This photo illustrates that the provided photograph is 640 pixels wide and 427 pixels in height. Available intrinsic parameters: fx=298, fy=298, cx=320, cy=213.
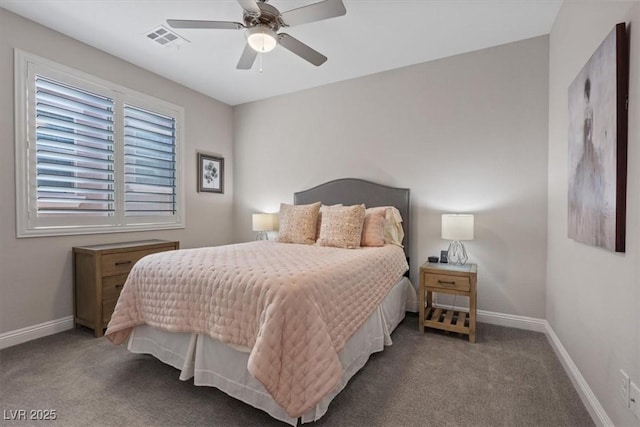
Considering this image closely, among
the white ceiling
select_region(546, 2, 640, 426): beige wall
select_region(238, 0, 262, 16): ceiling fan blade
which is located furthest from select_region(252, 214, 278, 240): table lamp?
select_region(546, 2, 640, 426): beige wall

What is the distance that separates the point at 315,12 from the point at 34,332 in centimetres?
347

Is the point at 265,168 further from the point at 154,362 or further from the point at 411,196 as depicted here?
the point at 154,362

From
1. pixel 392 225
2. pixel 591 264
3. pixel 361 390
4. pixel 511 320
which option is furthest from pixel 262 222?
pixel 591 264

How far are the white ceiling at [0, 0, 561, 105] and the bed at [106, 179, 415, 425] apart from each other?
199cm

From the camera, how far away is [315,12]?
199 centimetres

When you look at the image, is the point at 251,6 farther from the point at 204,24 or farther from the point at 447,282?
the point at 447,282

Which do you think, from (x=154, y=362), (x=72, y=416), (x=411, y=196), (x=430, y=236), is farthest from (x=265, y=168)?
(x=72, y=416)

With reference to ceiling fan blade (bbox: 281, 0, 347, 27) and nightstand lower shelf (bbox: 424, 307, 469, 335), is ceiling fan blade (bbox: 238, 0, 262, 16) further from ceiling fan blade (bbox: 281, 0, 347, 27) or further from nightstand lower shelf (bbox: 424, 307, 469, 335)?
nightstand lower shelf (bbox: 424, 307, 469, 335)

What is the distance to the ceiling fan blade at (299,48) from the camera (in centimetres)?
227

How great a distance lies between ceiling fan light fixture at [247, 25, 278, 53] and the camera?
6.99ft

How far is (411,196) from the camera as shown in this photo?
335 cm

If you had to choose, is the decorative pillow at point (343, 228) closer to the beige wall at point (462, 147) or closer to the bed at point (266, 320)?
the bed at point (266, 320)

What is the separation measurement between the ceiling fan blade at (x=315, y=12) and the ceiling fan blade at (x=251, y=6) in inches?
6.9

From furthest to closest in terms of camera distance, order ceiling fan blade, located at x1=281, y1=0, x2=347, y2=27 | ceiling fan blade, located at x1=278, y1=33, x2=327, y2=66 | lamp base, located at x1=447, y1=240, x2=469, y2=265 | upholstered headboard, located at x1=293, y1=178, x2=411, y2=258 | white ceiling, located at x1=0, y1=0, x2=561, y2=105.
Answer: upholstered headboard, located at x1=293, y1=178, x2=411, y2=258 < lamp base, located at x1=447, y1=240, x2=469, y2=265 < white ceiling, located at x1=0, y1=0, x2=561, y2=105 < ceiling fan blade, located at x1=278, y1=33, x2=327, y2=66 < ceiling fan blade, located at x1=281, y1=0, x2=347, y2=27
